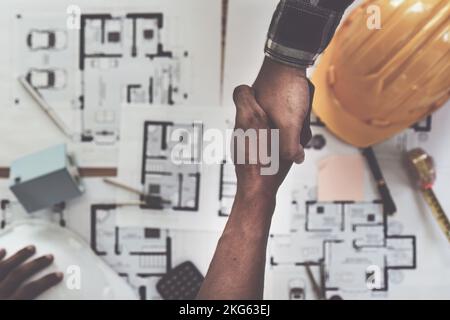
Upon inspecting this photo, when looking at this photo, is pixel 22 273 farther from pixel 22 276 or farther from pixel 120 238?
pixel 120 238

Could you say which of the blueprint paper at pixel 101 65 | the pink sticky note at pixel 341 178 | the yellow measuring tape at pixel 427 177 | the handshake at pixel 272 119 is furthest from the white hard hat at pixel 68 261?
the yellow measuring tape at pixel 427 177

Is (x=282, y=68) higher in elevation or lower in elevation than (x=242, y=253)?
higher

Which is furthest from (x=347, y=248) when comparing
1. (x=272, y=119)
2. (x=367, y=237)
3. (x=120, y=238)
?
(x=120, y=238)

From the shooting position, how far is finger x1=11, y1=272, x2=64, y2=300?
782 mm

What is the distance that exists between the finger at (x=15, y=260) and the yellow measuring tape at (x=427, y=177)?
0.65 meters

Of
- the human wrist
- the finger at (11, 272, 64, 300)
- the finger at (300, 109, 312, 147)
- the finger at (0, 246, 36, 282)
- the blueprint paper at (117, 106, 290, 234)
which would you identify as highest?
Result: the human wrist

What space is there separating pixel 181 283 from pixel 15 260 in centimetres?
27

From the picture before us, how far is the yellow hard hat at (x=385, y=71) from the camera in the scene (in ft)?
2.27

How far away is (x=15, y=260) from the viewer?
79 centimetres

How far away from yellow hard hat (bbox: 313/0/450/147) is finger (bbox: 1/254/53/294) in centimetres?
51

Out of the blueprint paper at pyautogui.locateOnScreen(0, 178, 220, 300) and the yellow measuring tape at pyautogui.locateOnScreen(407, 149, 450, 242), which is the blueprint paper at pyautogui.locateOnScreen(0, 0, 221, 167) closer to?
the blueprint paper at pyautogui.locateOnScreen(0, 178, 220, 300)

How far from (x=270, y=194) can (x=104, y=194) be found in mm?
279

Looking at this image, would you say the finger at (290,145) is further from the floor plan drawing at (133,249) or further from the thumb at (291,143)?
the floor plan drawing at (133,249)

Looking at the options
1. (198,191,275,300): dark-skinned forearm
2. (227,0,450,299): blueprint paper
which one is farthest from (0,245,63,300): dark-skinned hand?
(227,0,450,299): blueprint paper
